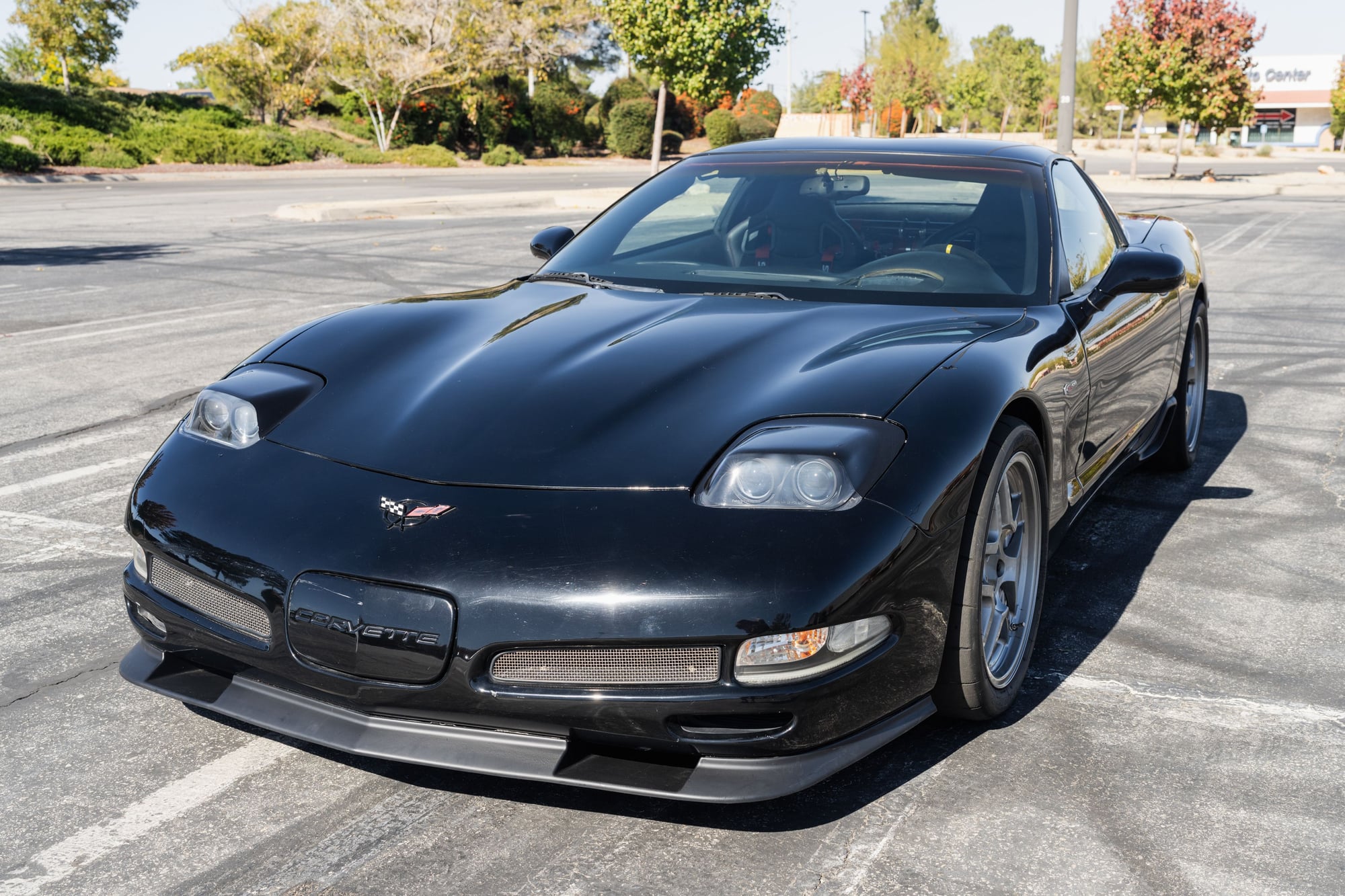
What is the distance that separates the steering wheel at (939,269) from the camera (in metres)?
3.72

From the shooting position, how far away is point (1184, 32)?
94.1ft

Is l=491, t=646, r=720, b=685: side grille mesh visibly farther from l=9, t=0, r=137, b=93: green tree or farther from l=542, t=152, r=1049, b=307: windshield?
l=9, t=0, r=137, b=93: green tree

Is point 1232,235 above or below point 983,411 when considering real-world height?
below

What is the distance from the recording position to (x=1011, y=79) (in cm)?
7331

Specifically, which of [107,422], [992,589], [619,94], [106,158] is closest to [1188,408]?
[992,589]

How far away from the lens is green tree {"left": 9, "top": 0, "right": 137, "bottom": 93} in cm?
4053

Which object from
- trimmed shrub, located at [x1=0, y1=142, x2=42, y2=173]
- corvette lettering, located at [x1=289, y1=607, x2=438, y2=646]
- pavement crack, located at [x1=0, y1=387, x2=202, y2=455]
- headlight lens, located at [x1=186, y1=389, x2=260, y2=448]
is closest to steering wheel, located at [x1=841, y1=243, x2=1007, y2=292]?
headlight lens, located at [x1=186, y1=389, x2=260, y2=448]

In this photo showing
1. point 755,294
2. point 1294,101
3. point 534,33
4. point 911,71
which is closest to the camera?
point 755,294

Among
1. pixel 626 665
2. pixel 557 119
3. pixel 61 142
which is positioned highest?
pixel 557 119

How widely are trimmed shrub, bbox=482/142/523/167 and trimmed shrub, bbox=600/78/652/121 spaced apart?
9.44m

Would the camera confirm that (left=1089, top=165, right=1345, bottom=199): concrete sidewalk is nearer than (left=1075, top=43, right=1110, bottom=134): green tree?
Yes

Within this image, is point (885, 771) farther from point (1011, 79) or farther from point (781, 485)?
point (1011, 79)

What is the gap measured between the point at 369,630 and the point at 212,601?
0.46 m

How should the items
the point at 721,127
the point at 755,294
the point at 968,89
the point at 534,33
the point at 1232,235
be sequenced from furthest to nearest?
1. the point at 968,89
2. the point at 721,127
3. the point at 534,33
4. the point at 1232,235
5. the point at 755,294
